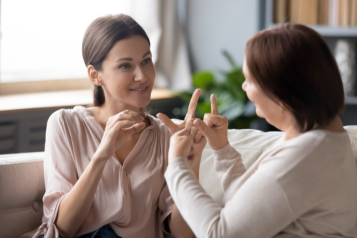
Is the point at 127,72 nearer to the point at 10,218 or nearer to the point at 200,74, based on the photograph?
the point at 10,218

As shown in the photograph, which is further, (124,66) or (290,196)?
(124,66)

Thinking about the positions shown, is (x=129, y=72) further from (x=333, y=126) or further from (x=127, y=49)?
(x=333, y=126)

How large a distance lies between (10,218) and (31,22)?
208 centimetres

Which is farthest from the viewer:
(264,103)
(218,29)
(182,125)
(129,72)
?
(218,29)

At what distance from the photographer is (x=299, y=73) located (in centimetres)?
104

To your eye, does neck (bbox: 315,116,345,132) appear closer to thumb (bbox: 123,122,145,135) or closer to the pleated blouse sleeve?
thumb (bbox: 123,122,145,135)

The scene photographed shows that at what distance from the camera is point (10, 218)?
1601 mm

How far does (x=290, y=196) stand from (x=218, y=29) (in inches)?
117

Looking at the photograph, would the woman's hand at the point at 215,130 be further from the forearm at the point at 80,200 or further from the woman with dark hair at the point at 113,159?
the forearm at the point at 80,200

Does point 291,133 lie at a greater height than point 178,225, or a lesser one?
greater

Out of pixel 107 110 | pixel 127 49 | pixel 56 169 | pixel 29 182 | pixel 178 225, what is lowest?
pixel 178 225

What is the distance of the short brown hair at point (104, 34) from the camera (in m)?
1.53

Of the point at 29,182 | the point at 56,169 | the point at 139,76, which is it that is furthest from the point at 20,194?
the point at 139,76

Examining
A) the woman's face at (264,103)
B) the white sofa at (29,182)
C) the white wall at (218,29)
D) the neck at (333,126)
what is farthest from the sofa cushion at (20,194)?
the white wall at (218,29)
